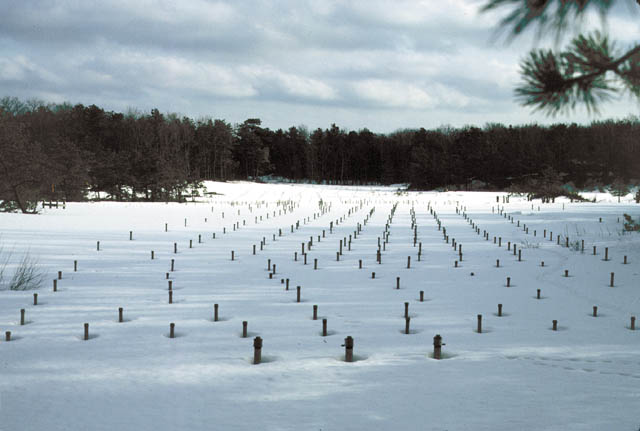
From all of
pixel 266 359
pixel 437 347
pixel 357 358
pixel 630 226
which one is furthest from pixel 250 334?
pixel 630 226

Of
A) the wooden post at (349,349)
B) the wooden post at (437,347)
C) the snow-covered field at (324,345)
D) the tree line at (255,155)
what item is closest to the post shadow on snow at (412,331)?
the snow-covered field at (324,345)

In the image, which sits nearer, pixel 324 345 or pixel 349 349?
pixel 349 349

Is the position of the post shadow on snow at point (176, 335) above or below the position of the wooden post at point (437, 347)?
below

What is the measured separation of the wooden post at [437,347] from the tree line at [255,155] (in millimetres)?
30404

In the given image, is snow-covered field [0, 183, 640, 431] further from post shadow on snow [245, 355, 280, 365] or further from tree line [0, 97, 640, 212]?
tree line [0, 97, 640, 212]

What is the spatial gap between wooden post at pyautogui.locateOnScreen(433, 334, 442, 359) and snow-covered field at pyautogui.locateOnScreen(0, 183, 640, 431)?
0.40ft

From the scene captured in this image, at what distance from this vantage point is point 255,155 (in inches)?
3511

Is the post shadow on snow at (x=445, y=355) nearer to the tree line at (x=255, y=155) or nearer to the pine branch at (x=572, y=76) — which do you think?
the pine branch at (x=572, y=76)

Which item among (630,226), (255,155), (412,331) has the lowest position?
(412,331)

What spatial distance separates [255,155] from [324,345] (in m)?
83.1

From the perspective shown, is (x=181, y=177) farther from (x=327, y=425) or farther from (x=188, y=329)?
(x=327, y=425)

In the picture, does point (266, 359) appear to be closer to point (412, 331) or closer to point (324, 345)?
point (324, 345)

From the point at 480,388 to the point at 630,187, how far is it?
5466 centimetres

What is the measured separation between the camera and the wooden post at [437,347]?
7004 millimetres
